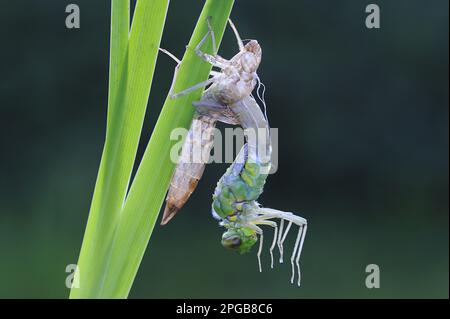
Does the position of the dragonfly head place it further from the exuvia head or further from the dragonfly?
the exuvia head

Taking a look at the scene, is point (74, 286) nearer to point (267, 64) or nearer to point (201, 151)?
point (201, 151)

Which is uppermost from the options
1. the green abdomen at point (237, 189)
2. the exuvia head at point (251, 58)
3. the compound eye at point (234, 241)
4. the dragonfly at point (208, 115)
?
the exuvia head at point (251, 58)

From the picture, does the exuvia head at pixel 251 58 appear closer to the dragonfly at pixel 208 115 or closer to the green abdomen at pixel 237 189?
the dragonfly at pixel 208 115

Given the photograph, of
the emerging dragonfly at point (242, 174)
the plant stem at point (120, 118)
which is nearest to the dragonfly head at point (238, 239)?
the emerging dragonfly at point (242, 174)

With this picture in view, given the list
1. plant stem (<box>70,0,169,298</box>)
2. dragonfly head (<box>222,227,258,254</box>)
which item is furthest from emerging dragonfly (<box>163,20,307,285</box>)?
plant stem (<box>70,0,169,298</box>)

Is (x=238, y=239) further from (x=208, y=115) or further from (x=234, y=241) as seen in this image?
(x=208, y=115)
